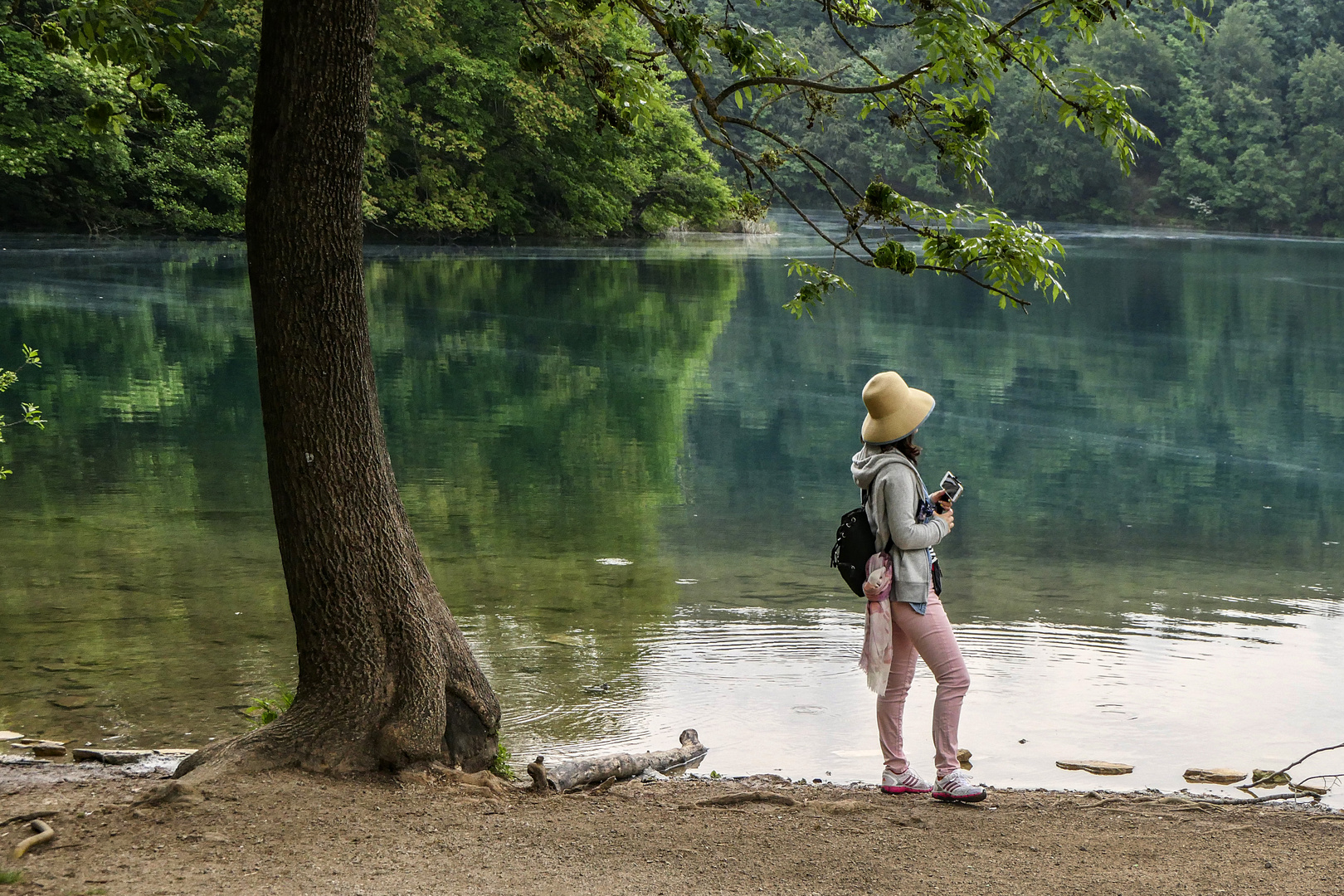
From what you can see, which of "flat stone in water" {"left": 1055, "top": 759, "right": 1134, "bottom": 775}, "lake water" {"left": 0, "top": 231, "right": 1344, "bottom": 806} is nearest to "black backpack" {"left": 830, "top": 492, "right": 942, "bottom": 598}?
"lake water" {"left": 0, "top": 231, "right": 1344, "bottom": 806}

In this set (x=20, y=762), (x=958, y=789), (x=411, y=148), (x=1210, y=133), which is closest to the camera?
(x=958, y=789)

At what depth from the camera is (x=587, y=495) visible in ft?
44.8

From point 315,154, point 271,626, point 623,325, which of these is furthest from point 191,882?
point 623,325

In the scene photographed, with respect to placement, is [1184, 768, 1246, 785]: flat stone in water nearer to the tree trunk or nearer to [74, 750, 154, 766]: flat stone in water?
the tree trunk

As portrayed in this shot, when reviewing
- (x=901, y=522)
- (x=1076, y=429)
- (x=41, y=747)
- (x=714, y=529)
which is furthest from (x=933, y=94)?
(x=1076, y=429)

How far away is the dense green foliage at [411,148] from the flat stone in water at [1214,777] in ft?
111

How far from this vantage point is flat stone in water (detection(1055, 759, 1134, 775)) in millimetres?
6699

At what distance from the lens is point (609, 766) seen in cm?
593

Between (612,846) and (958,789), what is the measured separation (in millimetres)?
1477

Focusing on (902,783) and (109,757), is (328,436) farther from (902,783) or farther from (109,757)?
(902,783)

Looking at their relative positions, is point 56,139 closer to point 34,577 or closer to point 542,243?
point 542,243

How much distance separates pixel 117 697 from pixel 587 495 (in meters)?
6.82

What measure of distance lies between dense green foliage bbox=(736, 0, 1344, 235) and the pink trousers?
70937 mm

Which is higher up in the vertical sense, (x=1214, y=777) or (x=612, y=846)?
(x=612, y=846)
